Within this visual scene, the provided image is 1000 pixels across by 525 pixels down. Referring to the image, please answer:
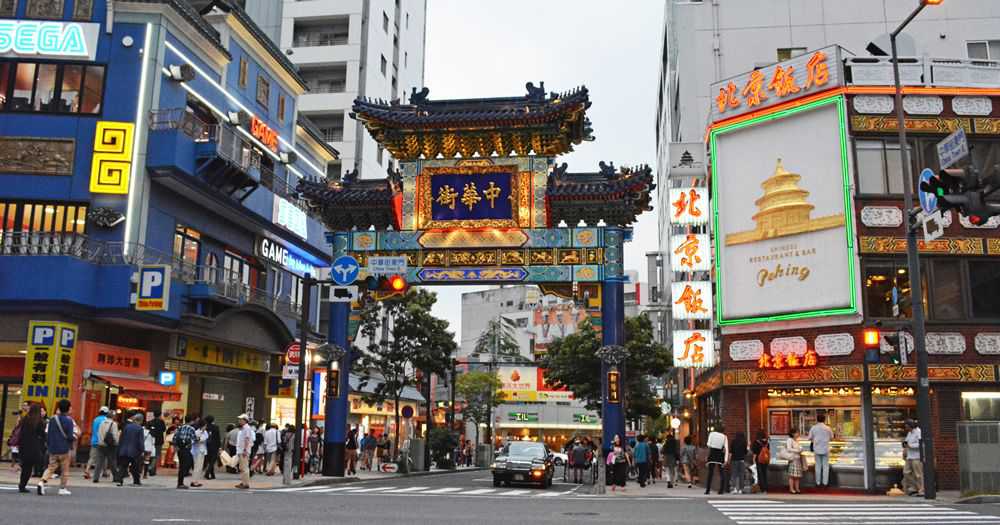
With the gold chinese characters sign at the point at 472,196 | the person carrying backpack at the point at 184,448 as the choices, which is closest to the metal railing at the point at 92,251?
the gold chinese characters sign at the point at 472,196

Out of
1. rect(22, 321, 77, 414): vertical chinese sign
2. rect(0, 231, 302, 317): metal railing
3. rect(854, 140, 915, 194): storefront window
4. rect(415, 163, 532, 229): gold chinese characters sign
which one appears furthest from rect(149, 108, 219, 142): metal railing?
rect(854, 140, 915, 194): storefront window

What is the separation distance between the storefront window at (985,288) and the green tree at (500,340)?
65421 millimetres

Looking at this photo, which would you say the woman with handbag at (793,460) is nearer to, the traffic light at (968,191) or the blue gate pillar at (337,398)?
the traffic light at (968,191)

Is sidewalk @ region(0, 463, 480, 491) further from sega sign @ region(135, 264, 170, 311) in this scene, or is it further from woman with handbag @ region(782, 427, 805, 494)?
woman with handbag @ region(782, 427, 805, 494)

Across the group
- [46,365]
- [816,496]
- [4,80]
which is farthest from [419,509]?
[4,80]

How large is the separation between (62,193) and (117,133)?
2.63 meters

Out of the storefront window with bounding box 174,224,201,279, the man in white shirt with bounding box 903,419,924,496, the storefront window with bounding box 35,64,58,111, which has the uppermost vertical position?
the storefront window with bounding box 35,64,58,111

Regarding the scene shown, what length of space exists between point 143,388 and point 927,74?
26.9m

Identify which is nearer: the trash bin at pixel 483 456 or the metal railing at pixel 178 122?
the metal railing at pixel 178 122

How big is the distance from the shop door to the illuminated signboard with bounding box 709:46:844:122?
22832mm

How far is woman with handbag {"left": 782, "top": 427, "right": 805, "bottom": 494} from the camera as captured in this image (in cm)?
2352

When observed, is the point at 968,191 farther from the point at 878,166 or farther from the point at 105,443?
the point at 105,443

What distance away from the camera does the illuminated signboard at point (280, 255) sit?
38.8 metres

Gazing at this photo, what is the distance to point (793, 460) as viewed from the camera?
927 inches
